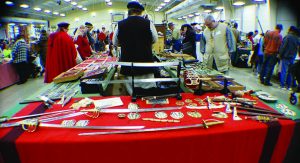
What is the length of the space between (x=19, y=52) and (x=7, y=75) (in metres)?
0.78

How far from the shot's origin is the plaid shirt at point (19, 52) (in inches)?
246

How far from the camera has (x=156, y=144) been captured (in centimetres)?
120

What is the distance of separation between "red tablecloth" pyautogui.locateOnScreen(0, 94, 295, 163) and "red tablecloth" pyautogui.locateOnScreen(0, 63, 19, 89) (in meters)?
5.77

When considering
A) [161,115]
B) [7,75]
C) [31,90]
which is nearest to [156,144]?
[161,115]

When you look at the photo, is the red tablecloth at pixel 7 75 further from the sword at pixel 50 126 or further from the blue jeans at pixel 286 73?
the blue jeans at pixel 286 73

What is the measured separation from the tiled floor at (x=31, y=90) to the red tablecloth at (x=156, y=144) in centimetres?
299

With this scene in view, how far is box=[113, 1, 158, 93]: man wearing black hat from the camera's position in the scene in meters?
2.20

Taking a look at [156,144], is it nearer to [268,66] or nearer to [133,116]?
[133,116]

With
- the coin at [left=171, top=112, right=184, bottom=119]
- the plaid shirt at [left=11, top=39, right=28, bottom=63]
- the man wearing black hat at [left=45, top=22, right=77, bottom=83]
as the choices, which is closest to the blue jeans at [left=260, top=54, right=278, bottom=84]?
the man wearing black hat at [left=45, top=22, right=77, bottom=83]

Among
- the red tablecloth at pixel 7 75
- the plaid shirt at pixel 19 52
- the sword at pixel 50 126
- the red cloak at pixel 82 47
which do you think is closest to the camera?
the sword at pixel 50 126

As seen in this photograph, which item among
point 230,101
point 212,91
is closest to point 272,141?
point 230,101

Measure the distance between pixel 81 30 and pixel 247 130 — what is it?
459 cm

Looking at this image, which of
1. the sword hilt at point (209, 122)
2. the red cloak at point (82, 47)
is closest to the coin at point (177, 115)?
the sword hilt at point (209, 122)

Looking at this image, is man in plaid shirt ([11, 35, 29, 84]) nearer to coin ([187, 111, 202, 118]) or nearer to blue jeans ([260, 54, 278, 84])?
coin ([187, 111, 202, 118])
